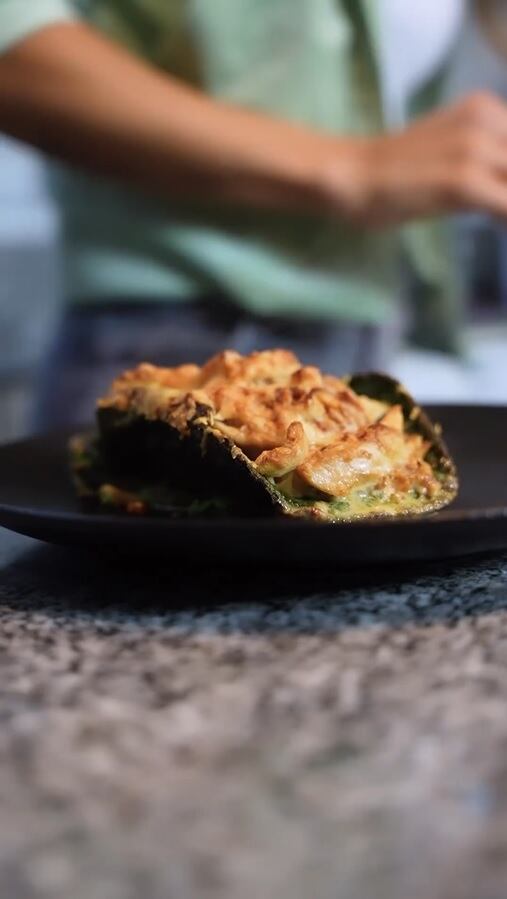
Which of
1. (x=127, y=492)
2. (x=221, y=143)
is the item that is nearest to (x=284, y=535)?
(x=127, y=492)

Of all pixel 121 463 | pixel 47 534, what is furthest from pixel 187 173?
pixel 47 534

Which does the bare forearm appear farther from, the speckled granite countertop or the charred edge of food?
the speckled granite countertop

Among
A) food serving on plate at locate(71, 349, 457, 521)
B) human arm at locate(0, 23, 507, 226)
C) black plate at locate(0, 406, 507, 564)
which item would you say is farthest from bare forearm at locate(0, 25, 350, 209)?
black plate at locate(0, 406, 507, 564)

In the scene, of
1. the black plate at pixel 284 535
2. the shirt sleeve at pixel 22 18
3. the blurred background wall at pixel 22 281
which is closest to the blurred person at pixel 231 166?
the shirt sleeve at pixel 22 18

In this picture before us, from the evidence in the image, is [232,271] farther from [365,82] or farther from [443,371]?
[443,371]

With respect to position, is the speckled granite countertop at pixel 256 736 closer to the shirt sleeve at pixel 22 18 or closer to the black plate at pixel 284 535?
the black plate at pixel 284 535

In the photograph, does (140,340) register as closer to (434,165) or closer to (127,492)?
(434,165)

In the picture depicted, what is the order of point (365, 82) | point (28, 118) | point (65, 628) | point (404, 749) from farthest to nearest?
point (365, 82), point (28, 118), point (65, 628), point (404, 749)

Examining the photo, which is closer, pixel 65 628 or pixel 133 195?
pixel 65 628
